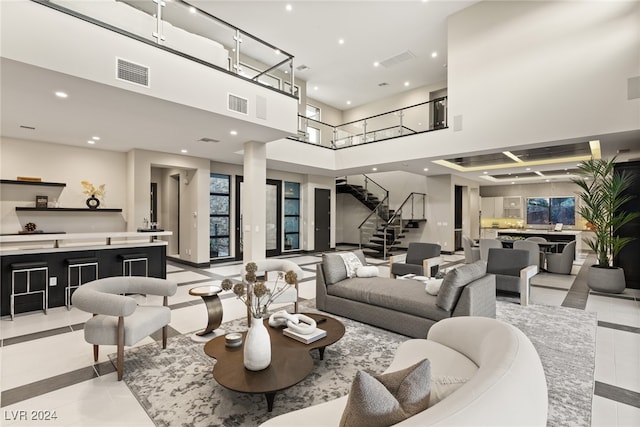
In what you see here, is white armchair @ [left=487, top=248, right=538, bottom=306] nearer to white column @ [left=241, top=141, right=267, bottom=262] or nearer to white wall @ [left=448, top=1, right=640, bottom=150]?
white wall @ [left=448, top=1, right=640, bottom=150]

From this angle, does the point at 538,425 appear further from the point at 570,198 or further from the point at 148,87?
the point at 570,198

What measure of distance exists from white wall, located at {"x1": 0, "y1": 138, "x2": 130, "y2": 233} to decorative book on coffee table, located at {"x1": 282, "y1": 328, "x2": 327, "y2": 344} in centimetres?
643

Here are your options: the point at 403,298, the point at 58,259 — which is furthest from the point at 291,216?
the point at 403,298

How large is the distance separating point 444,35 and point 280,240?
7840 mm

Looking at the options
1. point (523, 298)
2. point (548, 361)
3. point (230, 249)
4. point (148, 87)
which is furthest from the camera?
point (230, 249)

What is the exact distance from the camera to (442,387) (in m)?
1.43

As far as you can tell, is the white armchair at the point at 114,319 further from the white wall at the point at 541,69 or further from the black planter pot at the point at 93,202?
the white wall at the point at 541,69

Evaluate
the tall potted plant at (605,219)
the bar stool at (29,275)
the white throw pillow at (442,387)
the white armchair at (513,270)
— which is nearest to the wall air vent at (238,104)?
the bar stool at (29,275)

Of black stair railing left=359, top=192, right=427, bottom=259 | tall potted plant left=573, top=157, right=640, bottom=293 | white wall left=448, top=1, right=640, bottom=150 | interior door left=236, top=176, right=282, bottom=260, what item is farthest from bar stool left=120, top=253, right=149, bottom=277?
tall potted plant left=573, top=157, right=640, bottom=293

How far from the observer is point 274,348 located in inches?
106

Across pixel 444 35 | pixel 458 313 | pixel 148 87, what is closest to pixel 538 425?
pixel 458 313

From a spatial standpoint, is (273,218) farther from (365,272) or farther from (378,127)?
(365,272)

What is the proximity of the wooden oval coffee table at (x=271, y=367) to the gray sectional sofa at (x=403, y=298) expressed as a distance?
111cm

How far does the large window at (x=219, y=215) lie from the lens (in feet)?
30.2
